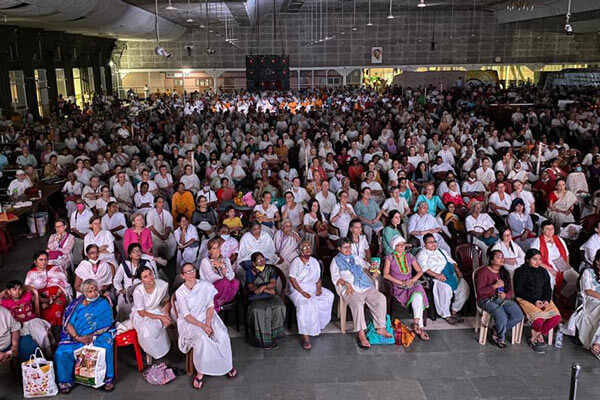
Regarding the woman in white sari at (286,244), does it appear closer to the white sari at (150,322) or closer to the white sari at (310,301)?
the white sari at (310,301)

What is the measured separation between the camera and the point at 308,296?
5578mm

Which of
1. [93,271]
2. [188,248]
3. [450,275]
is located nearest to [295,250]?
[188,248]

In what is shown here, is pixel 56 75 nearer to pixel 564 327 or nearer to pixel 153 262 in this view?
pixel 153 262

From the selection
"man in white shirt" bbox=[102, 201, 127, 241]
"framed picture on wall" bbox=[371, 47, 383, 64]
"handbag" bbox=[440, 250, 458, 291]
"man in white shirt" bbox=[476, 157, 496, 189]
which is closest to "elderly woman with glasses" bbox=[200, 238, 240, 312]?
"man in white shirt" bbox=[102, 201, 127, 241]

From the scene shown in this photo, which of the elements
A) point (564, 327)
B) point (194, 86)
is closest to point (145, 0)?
point (564, 327)

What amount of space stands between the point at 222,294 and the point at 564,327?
3.47m

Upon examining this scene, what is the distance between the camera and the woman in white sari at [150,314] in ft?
16.4

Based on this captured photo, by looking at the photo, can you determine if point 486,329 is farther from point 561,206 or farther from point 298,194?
point 298,194

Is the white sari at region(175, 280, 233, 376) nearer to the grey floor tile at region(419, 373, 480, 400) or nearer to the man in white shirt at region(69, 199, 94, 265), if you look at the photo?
the grey floor tile at region(419, 373, 480, 400)

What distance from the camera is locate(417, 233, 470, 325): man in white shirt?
586cm

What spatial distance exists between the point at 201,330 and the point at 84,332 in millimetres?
1018

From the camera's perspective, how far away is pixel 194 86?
3241cm

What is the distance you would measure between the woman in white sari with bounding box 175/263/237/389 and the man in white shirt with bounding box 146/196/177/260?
2.24 meters

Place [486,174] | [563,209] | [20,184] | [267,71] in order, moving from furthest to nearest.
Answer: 1. [267,71]
2. [486,174]
3. [20,184]
4. [563,209]
